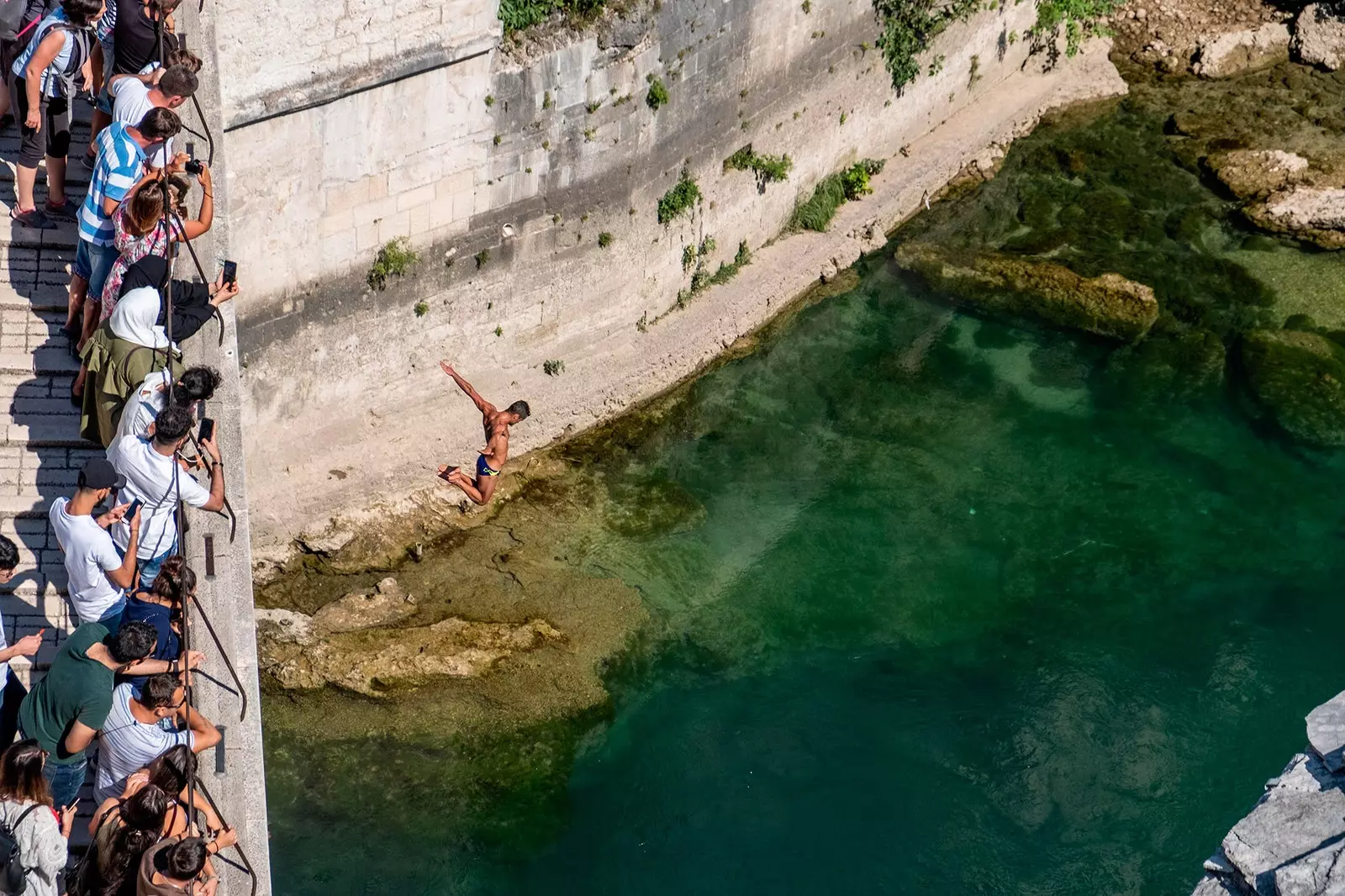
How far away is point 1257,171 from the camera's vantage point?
66.5 feet

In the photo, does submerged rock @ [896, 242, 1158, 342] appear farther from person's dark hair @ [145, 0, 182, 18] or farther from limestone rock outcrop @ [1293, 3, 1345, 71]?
person's dark hair @ [145, 0, 182, 18]

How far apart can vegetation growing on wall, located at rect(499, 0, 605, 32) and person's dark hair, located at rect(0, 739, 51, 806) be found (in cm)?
833

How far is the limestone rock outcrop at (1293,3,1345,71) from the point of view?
2216 centimetres

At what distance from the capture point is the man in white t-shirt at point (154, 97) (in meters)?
9.57

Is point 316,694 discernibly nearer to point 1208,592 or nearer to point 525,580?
point 525,580

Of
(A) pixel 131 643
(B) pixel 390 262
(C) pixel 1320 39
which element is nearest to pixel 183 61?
(A) pixel 131 643

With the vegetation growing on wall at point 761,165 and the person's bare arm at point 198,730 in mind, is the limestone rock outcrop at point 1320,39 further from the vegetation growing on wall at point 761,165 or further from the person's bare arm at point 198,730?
the person's bare arm at point 198,730

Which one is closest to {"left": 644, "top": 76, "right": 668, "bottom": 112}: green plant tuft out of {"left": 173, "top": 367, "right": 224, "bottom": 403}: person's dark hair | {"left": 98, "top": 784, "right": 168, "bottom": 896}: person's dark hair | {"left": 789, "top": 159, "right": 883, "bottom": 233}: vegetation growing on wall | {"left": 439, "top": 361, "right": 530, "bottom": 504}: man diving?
{"left": 789, "top": 159, "right": 883, "bottom": 233}: vegetation growing on wall

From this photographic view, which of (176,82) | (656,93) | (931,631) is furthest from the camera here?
(656,93)

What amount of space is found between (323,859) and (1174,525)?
890 cm

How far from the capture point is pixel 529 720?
1331cm

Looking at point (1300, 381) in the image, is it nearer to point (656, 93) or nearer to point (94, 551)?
point (656, 93)

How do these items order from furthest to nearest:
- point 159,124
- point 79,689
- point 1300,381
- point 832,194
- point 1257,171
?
point 1257,171, point 832,194, point 1300,381, point 159,124, point 79,689

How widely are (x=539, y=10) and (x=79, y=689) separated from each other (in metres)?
8.34
